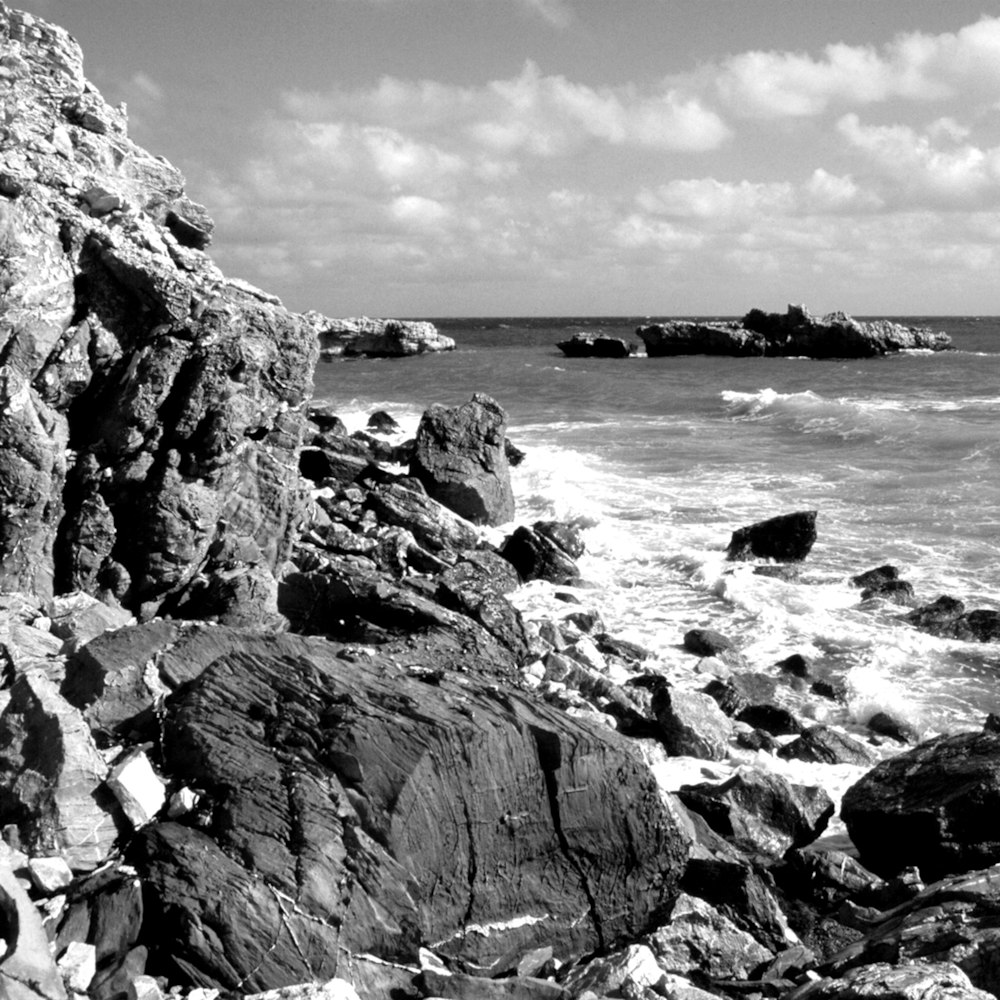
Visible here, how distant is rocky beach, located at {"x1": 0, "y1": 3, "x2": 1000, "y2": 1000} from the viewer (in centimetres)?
650

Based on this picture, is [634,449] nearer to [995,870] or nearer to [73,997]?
[995,870]

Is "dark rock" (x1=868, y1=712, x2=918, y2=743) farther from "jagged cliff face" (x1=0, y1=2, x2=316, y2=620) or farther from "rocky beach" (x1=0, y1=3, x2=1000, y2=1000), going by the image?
"jagged cliff face" (x1=0, y1=2, x2=316, y2=620)

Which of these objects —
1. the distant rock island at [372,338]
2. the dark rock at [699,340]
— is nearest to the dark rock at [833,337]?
the dark rock at [699,340]

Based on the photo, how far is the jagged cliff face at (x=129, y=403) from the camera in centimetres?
1215

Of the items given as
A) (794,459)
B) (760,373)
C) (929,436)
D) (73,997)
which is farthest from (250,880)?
(760,373)

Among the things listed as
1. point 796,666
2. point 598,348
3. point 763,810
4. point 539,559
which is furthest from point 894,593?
point 598,348

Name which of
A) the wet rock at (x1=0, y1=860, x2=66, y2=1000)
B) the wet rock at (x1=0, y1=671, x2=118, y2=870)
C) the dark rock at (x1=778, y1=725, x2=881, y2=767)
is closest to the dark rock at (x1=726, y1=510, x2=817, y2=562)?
the dark rock at (x1=778, y1=725, x2=881, y2=767)

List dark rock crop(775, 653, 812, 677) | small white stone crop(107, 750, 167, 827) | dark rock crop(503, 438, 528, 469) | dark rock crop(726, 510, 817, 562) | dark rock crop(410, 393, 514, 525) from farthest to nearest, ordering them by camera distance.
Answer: dark rock crop(503, 438, 528, 469), dark rock crop(410, 393, 514, 525), dark rock crop(726, 510, 817, 562), dark rock crop(775, 653, 812, 677), small white stone crop(107, 750, 167, 827)

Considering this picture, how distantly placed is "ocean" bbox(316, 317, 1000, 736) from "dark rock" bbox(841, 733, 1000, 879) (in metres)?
3.04

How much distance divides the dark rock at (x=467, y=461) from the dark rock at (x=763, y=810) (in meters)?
12.5

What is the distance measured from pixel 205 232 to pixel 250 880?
12730 mm

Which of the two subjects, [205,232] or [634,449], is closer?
[205,232]

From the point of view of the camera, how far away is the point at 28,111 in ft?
48.9

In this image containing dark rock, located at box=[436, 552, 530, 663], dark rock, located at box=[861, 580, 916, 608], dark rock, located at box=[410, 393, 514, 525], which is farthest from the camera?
dark rock, located at box=[410, 393, 514, 525]
